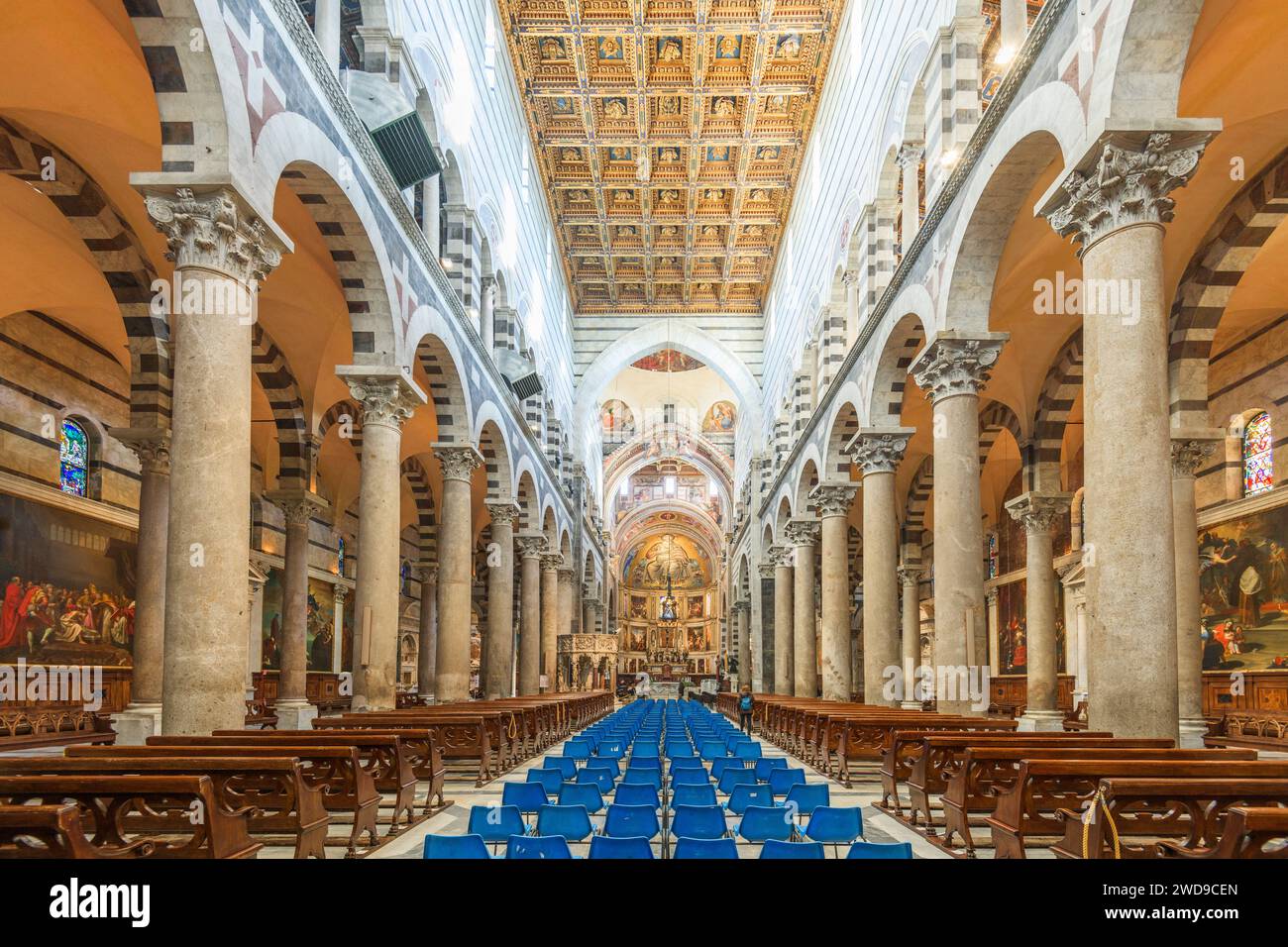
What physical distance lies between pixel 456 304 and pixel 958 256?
970 centimetres

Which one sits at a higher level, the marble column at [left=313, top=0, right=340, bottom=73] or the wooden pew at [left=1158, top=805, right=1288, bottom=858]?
the marble column at [left=313, top=0, right=340, bottom=73]

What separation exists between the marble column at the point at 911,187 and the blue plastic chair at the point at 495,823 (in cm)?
1420

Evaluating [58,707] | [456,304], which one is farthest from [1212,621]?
[58,707]

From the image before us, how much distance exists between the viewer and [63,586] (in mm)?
17156

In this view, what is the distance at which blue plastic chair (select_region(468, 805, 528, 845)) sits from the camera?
6148mm

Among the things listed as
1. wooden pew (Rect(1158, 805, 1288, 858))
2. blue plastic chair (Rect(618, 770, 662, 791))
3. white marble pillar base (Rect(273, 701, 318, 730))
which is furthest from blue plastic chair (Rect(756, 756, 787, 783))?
white marble pillar base (Rect(273, 701, 318, 730))

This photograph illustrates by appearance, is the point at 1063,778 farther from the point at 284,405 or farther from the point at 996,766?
the point at 284,405

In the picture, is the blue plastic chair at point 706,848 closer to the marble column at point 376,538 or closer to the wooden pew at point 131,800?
the wooden pew at point 131,800

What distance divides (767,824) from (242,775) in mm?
3453

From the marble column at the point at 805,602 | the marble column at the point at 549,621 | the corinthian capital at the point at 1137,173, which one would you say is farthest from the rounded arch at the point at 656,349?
the corinthian capital at the point at 1137,173

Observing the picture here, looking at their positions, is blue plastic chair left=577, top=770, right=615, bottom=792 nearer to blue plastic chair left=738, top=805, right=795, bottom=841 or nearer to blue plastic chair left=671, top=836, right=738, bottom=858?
blue plastic chair left=738, top=805, right=795, bottom=841

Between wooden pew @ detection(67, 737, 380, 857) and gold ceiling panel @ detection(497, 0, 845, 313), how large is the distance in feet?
73.0

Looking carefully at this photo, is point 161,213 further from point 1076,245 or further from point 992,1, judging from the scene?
point 992,1

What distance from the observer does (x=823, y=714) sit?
14.2 meters
